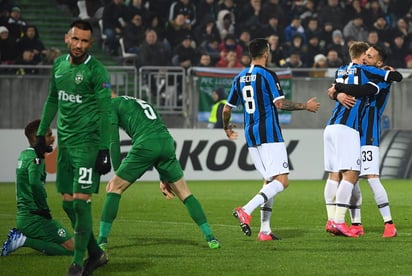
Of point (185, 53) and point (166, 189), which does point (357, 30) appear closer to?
point (185, 53)

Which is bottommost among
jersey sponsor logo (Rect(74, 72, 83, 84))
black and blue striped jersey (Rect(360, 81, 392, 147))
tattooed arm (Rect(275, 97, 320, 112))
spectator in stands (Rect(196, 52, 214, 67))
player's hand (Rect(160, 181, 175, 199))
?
spectator in stands (Rect(196, 52, 214, 67))

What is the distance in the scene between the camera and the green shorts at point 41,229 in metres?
10.6

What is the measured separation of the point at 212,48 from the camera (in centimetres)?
2634

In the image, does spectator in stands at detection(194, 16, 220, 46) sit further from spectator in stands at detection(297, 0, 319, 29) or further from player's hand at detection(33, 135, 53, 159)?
player's hand at detection(33, 135, 53, 159)

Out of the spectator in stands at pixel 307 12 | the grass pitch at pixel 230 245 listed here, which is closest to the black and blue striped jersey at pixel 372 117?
the grass pitch at pixel 230 245

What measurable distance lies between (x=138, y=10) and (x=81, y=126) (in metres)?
17.7

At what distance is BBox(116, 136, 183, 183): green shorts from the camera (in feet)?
35.2

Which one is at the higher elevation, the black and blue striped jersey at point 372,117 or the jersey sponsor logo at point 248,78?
the jersey sponsor logo at point 248,78

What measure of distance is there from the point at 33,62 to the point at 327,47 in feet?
24.3

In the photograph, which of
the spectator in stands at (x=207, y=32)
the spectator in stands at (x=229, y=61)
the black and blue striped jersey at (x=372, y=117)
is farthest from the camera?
the spectator in stands at (x=207, y=32)

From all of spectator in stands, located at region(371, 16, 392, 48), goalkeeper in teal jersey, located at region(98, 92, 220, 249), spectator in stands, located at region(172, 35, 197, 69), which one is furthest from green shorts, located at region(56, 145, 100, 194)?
spectator in stands, located at region(371, 16, 392, 48)

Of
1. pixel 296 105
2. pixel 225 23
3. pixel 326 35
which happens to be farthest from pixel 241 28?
pixel 296 105

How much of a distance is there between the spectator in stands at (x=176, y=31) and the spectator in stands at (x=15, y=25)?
363cm

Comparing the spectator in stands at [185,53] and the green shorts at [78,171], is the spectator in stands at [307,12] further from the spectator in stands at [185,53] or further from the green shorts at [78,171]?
the green shorts at [78,171]
